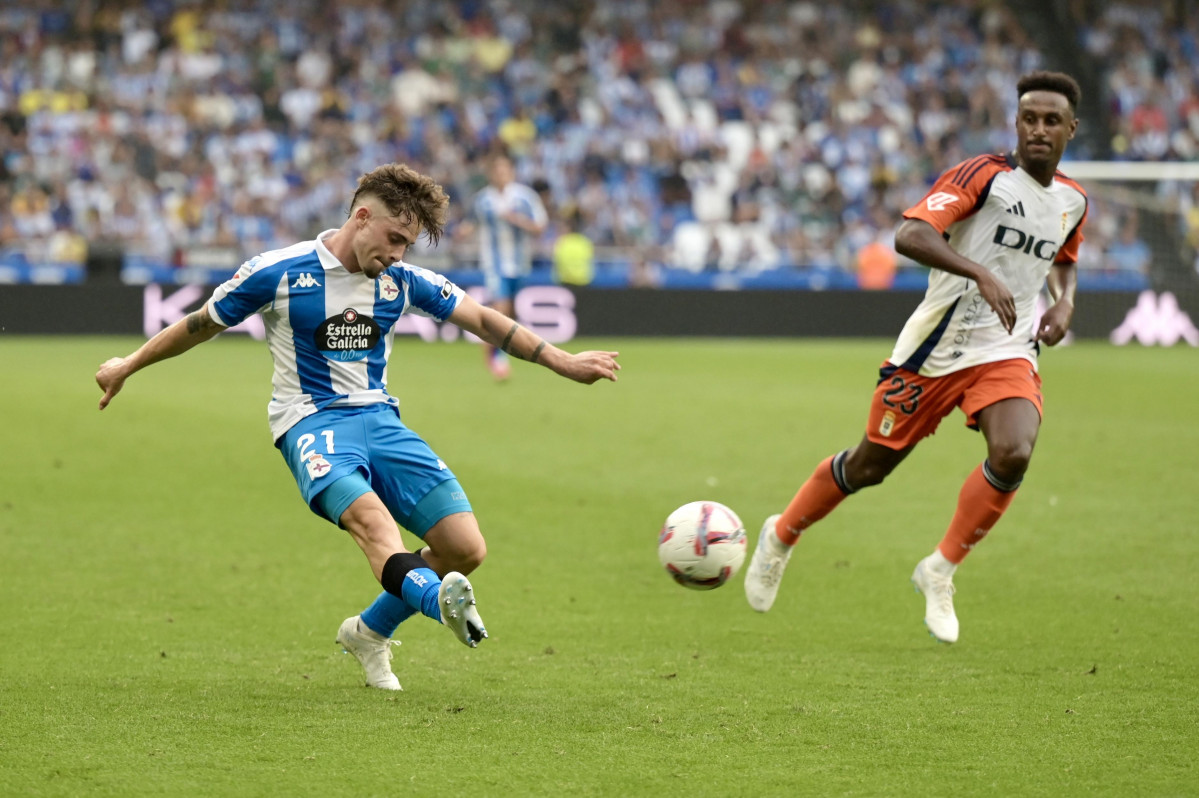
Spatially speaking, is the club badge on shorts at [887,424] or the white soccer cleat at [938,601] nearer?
the white soccer cleat at [938,601]

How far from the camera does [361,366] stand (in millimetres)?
5359

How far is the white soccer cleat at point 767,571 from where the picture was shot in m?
6.50

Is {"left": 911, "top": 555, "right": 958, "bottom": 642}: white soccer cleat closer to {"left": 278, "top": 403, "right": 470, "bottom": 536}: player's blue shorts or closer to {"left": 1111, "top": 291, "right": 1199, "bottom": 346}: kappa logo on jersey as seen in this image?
{"left": 278, "top": 403, "right": 470, "bottom": 536}: player's blue shorts

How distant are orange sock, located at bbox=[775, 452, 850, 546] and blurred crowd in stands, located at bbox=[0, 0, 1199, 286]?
1716 centimetres

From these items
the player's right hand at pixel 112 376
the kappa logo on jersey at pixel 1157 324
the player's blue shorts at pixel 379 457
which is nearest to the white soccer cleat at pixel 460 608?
the player's blue shorts at pixel 379 457

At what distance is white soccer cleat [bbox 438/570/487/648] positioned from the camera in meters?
4.47

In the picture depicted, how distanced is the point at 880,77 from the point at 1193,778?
88.8 feet

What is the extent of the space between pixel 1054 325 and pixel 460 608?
313 cm

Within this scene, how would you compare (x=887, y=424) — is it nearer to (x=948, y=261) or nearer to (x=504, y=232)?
(x=948, y=261)

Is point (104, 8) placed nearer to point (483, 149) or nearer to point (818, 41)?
point (483, 149)

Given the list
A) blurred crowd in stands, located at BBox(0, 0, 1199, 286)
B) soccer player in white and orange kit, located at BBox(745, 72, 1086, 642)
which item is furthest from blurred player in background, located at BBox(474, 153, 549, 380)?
soccer player in white and orange kit, located at BBox(745, 72, 1086, 642)

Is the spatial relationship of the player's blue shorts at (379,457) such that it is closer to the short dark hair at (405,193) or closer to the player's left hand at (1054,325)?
the short dark hair at (405,193)

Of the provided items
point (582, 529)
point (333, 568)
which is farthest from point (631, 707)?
point (582, 529)

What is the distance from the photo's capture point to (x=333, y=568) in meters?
7.56
